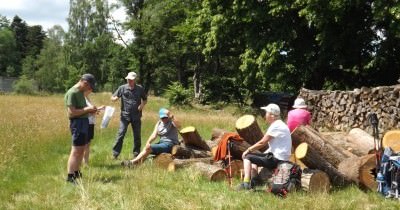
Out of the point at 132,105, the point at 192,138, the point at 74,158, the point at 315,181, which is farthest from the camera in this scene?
the point at 132,105

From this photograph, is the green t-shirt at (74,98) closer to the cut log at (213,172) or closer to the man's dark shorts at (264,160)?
the cut log at (213,172)

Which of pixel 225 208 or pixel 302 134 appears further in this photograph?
pixel 302 134

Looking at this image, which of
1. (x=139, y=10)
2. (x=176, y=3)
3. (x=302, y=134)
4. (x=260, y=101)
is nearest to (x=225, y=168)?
(x=302, y=134)

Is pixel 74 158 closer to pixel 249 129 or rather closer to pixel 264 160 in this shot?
pixel 264 160

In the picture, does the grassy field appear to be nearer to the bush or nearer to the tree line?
the tree line

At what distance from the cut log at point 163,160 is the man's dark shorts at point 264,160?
82.8 inches

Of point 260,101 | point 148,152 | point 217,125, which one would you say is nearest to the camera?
point 148,152

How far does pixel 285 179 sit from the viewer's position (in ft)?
25.8

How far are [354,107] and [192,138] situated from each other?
7840mm

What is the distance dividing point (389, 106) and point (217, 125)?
5916mm

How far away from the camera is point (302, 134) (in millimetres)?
9047

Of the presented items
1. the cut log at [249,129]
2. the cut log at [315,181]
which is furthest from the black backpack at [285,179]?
the cut log at [249,129]

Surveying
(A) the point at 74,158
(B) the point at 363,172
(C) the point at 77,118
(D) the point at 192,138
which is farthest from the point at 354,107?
(A) the point at 74,158

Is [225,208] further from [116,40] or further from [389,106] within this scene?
[116,40]
